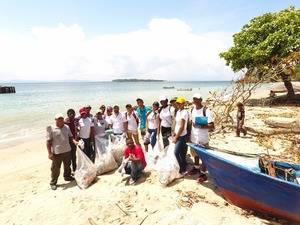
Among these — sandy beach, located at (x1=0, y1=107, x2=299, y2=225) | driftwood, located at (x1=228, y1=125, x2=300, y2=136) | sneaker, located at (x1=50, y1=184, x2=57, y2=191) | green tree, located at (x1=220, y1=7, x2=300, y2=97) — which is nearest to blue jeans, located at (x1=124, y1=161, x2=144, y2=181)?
sandy beach, located at (x1=0, y1=107, x2=299, y2=225)

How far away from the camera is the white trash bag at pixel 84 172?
6965 millimetres

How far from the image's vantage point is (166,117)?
737cm

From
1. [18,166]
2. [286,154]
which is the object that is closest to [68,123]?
[18,166]

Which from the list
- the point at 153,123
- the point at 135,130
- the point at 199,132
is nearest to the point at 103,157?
the point at 135,130

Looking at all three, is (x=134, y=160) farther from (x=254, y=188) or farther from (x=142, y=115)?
(x=254, y=188)

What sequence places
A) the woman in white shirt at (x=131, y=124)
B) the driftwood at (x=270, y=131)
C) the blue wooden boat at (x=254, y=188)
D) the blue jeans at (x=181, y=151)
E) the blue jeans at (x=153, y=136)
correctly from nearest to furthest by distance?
the blue wooden boat at (x=254, y=188)
the blue jeans at (x=181, y=151)
the blue jeans at (x=153, y=136)
the woman in white shirt at (x=131, y=124)
the driftwood at (x=270, y=131)

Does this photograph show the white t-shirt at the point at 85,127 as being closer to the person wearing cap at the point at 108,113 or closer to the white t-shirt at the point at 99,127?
the white t-shirt at the point at 99,127

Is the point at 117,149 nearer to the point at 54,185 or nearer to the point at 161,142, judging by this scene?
the point at 161,142

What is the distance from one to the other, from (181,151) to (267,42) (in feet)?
46.1

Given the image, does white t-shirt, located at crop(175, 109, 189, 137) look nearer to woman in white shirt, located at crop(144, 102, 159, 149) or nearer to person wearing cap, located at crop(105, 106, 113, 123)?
woman in white shirt, located at crop(144, 102, 159, 149)

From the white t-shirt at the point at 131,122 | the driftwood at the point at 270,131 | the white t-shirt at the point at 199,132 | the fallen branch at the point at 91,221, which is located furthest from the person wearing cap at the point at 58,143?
the driftwood at the point at 270,131

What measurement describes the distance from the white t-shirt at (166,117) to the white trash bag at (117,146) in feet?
4.26

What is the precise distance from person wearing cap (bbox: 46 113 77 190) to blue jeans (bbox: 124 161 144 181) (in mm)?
1353

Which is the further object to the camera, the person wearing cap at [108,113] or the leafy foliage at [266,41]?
the leafy foliage at [266,41]
